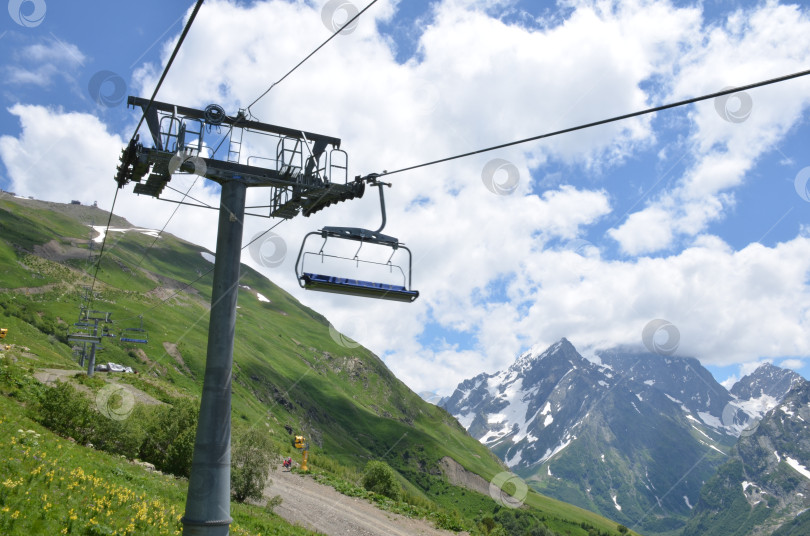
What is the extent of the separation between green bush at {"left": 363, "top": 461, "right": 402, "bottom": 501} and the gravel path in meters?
6.79

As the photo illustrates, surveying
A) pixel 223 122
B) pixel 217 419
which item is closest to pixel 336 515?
pixel 217 419

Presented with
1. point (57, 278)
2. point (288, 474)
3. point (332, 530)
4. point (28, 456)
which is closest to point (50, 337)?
point (57, 278)

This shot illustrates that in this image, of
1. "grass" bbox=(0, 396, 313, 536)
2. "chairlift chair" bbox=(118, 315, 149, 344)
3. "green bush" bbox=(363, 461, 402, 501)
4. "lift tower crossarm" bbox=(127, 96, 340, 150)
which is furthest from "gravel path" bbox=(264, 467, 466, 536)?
"lift tower crossarm" bbox=(127, 96, 340, 150)

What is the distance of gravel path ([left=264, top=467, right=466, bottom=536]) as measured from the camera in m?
45.1

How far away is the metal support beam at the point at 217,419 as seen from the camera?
1377 cm

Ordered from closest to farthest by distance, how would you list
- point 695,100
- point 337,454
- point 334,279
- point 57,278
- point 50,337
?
1. point 695,100
2. point 334,279
3. point 50,337
4. point 57,278
5. point 337,454

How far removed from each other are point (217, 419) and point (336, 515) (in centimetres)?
3852

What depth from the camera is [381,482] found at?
217 ft

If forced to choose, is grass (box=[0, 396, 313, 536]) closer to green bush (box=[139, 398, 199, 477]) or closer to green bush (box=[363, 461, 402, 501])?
green bush (box=[139, 398, 199, 477])

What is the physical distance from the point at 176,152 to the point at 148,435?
113 ft

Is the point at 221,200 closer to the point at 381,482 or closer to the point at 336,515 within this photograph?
the point at 336,515

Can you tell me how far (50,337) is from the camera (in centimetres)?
11212

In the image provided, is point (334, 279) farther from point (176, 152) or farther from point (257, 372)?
point (257, 372)

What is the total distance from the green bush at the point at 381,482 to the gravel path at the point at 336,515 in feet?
22.3
